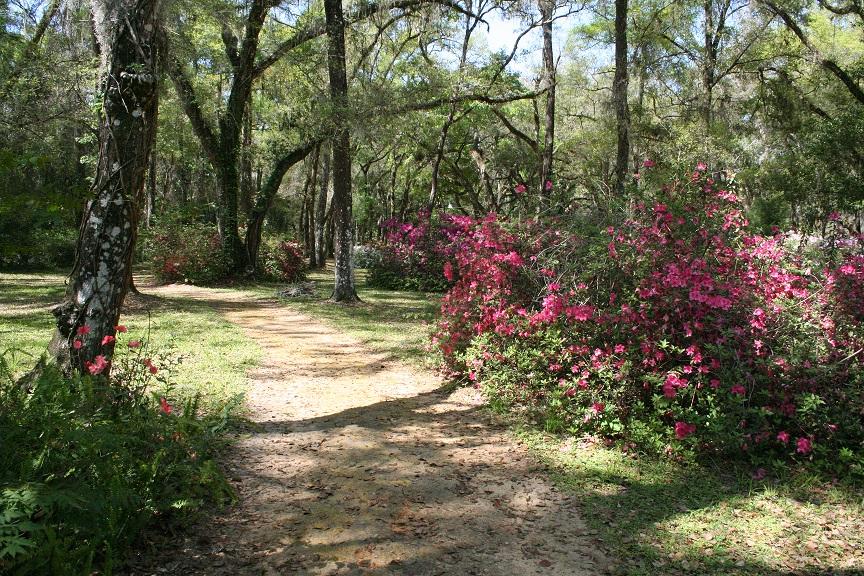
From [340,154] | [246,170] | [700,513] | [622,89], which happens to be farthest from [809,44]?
[700,513]

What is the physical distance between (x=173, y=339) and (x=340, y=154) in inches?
308

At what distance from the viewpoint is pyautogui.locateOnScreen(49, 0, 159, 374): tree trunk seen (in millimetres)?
4414

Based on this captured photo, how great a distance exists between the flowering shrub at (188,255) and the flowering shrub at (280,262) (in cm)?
161

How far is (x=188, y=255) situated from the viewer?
16688mm

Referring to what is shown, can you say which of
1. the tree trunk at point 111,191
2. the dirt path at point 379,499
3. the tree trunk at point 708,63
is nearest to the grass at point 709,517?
the dirt path at point 379,499

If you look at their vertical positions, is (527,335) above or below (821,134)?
below

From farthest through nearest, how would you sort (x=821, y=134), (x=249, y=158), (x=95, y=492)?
1. (x=821, y=134)
2. (x=249, y=158)
3. (x=95, y=492)

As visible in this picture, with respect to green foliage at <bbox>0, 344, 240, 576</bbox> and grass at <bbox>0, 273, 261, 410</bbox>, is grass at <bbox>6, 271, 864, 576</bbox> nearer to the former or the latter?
grass at <bbox>0, 273, 261, 410</bbox>

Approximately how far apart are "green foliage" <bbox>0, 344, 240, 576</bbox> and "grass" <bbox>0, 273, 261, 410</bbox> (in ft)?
1.60

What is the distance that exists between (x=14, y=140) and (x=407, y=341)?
33.6ft

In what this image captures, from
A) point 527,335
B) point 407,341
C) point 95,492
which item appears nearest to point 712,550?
point 527,335

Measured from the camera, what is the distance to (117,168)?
14.6 ft

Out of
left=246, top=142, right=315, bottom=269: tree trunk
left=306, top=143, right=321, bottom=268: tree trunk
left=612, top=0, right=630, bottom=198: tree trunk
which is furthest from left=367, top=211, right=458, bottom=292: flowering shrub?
left=612, top=0, right=630, bottom=198: tree trunk

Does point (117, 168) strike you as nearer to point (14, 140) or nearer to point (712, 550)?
point (712, 550)
